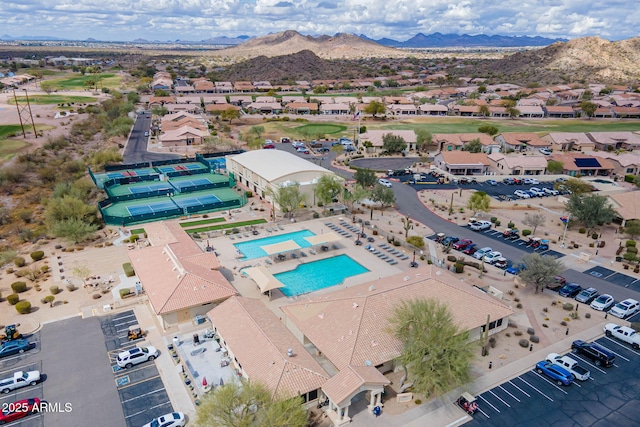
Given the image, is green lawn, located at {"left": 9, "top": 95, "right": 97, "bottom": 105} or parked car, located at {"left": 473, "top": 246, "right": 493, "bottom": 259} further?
green lawn, located at {"left": 9, "top": 95, "right": 97, "bottom": 105}

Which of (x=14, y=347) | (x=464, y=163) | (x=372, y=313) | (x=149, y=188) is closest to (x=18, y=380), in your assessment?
(x=14, y=347)

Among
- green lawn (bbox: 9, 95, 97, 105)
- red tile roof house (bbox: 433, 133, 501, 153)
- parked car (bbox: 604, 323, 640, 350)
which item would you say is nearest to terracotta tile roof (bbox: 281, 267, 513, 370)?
parked car (bbox: 604, 323, 640, 350)

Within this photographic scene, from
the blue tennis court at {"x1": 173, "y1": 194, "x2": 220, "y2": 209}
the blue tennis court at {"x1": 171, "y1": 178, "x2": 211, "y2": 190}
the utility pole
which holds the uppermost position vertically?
the utility pole

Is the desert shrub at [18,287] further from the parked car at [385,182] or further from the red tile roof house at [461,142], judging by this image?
the red tile roof house at [461,142]

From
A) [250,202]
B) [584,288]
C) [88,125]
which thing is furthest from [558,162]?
[88,125]

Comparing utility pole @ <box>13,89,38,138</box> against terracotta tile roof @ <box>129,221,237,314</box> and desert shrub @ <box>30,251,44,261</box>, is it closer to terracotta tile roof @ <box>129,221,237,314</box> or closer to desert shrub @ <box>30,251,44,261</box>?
desert shrub @ <box>30,251,44,261</box>

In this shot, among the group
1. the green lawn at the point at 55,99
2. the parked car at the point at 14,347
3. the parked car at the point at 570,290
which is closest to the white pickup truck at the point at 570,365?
the parked car at the point at 570,290
